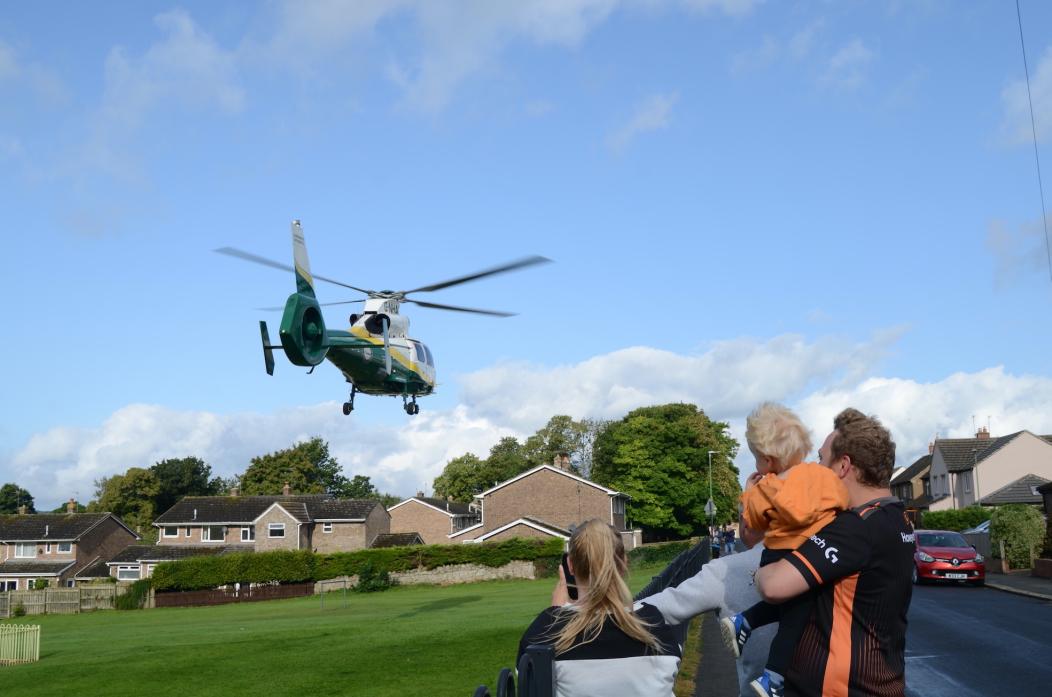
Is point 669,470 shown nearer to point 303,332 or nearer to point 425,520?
point 425,520

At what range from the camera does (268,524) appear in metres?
88.8

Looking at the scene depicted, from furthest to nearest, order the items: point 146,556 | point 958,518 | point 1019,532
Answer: point 146,556 → point 958,518 → point 1019,532

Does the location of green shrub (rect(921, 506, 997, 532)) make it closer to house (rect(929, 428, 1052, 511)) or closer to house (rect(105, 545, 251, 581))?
house (rect(929, 428, 1052, 511))

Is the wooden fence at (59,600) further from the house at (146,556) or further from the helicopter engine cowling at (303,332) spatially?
the helicopter engine cowling at (303,332)

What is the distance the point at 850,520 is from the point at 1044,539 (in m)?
33.2

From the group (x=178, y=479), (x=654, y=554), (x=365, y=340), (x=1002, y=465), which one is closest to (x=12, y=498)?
(x=178, y=479)

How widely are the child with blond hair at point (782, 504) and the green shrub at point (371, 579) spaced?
62.1 metres

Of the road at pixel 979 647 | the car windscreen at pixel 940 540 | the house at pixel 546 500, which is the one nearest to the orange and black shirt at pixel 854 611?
the road at pixel 979 647

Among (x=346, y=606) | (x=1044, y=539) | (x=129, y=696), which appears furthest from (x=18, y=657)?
(x=1044, y=539)

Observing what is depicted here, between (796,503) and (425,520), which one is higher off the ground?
(425,520)

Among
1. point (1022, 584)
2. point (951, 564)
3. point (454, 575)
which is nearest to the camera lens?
point (951, 564)

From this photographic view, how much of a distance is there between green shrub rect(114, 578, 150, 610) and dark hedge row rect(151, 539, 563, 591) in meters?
0.73

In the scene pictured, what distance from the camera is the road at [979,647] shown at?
39.0 feet

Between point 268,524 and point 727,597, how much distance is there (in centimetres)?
8887
